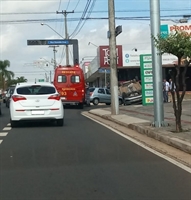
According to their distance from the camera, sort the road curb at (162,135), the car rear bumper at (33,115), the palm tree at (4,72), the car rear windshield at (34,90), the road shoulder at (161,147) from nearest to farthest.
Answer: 1. the road shoulder at (161,147)
2. the road curb at (162,135)
3. the car rear bumper at (33,115)
4. the car rear windshield at (34,90)
5. the palm tree at (4,72)

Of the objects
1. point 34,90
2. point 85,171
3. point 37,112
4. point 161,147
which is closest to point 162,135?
point 161,147

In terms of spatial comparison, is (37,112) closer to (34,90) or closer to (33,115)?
(33,115)

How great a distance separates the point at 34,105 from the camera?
1745cm

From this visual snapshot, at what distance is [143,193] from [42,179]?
6.59 feet

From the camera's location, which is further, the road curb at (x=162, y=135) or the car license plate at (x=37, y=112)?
the car license plate at (x=37, y=112)

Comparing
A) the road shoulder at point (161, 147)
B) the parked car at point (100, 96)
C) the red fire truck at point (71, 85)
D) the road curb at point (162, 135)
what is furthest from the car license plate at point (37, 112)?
the parked car at point (100, 96)

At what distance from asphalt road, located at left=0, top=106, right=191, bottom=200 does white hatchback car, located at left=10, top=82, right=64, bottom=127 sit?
3.23 m

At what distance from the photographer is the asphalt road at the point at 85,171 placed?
7441 millimetres

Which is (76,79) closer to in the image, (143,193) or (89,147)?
(89,147)

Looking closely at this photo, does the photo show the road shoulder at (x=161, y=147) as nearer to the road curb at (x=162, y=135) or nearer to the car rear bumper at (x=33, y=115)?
the road curb at (x=162, y=135)

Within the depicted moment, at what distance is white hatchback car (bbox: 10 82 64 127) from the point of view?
17.4m

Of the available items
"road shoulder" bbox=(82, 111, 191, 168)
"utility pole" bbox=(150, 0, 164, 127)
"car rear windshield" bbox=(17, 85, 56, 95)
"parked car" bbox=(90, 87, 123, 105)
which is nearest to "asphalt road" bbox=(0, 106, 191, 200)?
"road shoulder" bbox=(82, 111, 191, 168)

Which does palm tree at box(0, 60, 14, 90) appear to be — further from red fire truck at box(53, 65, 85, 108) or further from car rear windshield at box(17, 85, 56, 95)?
car rear windshield at box(17, 85, 56, 95)

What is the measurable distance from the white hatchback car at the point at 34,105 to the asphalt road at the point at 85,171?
10.6ft
